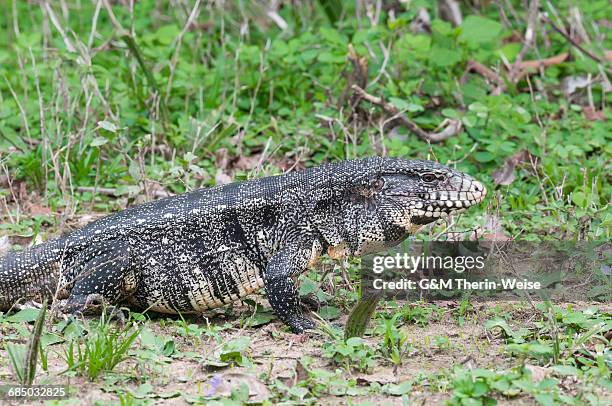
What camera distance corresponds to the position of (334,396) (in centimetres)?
569

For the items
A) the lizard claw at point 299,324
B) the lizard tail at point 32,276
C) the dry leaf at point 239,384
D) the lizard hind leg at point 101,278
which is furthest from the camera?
the lizard tail at point 32,276

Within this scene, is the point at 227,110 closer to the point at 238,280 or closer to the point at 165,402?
the point at 238,280

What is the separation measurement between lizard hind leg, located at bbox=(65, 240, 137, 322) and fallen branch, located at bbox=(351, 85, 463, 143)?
3778 millimetres

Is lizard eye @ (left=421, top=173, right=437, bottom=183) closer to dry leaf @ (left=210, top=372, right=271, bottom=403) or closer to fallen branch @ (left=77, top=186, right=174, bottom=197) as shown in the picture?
dry leaf @ (left=210, top=372, right=271, bottom=403)

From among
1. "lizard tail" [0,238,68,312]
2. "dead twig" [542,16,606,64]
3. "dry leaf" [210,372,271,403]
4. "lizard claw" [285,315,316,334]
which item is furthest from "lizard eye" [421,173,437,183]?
"dead twig" [542,16,606,64]

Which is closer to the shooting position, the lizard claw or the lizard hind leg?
the lizard claw

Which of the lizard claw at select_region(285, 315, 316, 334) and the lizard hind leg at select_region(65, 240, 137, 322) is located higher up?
the lizard hind leg at select_region(65, 240, 137, 322)

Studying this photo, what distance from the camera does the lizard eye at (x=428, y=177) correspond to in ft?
23.4

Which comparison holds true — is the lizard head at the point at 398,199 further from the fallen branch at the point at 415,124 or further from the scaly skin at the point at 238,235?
the fallen branch at the point at 415,124

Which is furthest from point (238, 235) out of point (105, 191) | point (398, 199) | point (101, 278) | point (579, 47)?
point (579, 47)

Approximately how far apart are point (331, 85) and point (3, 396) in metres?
6.11

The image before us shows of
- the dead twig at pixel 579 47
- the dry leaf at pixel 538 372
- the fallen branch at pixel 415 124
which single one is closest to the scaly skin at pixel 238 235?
the dry leaf at pixel 538 372

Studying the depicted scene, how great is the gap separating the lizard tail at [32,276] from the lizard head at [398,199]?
210 centimetres

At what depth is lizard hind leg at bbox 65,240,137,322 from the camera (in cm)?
703
